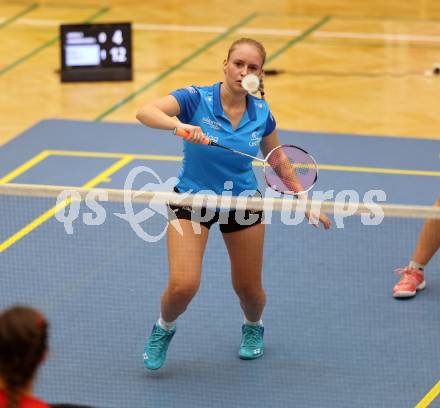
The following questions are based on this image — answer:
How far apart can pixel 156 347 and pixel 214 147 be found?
1330 millimetres

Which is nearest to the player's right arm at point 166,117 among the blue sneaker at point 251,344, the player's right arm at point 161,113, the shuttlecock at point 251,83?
the player's right arm at point 161,113

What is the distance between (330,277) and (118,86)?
564 cm

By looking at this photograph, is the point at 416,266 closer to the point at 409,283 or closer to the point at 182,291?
the point at 409,283

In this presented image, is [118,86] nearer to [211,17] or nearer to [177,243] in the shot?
[211,17]

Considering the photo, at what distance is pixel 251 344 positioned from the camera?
7172mm

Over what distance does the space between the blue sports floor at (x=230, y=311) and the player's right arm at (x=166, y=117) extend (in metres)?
1.62

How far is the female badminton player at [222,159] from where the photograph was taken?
644cm

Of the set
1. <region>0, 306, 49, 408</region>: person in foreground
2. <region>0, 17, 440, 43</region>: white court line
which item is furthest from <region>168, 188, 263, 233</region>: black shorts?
<region>0, 17, 440, 43</region>: white court line

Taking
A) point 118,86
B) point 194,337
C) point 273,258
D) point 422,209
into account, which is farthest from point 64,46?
point 422,209

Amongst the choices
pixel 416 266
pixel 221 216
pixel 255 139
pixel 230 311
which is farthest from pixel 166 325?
pixel 416 266

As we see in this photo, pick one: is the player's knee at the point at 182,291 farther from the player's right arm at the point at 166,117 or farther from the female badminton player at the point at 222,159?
the player's right arm at the point at 166,117

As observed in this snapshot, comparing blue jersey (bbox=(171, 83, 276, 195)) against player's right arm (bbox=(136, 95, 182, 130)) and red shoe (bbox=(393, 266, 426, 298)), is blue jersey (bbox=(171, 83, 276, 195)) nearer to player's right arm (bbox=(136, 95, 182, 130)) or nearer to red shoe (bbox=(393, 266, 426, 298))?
player's right arm (bbox=(136, 95, 182, 130))

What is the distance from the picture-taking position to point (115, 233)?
29.3 ft

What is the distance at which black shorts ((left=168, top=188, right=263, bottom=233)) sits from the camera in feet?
21.5
